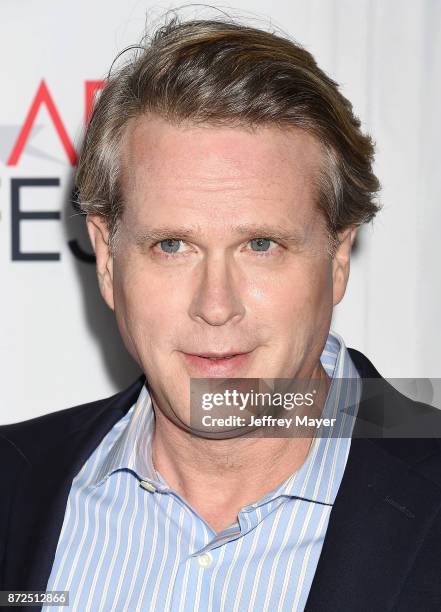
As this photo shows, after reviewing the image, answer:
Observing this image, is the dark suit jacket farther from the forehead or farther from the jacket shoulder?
the forehead

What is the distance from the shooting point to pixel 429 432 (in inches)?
80.5

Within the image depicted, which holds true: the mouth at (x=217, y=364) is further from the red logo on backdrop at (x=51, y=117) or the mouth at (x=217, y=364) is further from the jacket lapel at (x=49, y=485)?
the red logo on backdrop at (x=51, y=117)

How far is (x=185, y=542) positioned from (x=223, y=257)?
613 mm

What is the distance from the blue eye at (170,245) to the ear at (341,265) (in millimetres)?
377

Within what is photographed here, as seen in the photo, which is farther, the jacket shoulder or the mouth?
the jacket shoulder

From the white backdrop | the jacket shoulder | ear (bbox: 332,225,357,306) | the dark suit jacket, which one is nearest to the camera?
the dark suit jacket

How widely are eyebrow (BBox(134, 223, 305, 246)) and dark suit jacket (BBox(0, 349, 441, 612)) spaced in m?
0.44

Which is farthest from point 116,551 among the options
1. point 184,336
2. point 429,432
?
point 429,432

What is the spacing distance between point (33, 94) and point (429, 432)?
1.55 m

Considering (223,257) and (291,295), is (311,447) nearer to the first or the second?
(291,295)

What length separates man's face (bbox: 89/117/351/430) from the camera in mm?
1896

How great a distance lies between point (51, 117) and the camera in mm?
2771

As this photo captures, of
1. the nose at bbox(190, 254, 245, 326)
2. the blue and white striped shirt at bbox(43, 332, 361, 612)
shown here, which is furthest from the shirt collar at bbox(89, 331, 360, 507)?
the nose at bbox(190, 254, 245, 326)

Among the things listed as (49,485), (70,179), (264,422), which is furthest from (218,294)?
(70,179)
